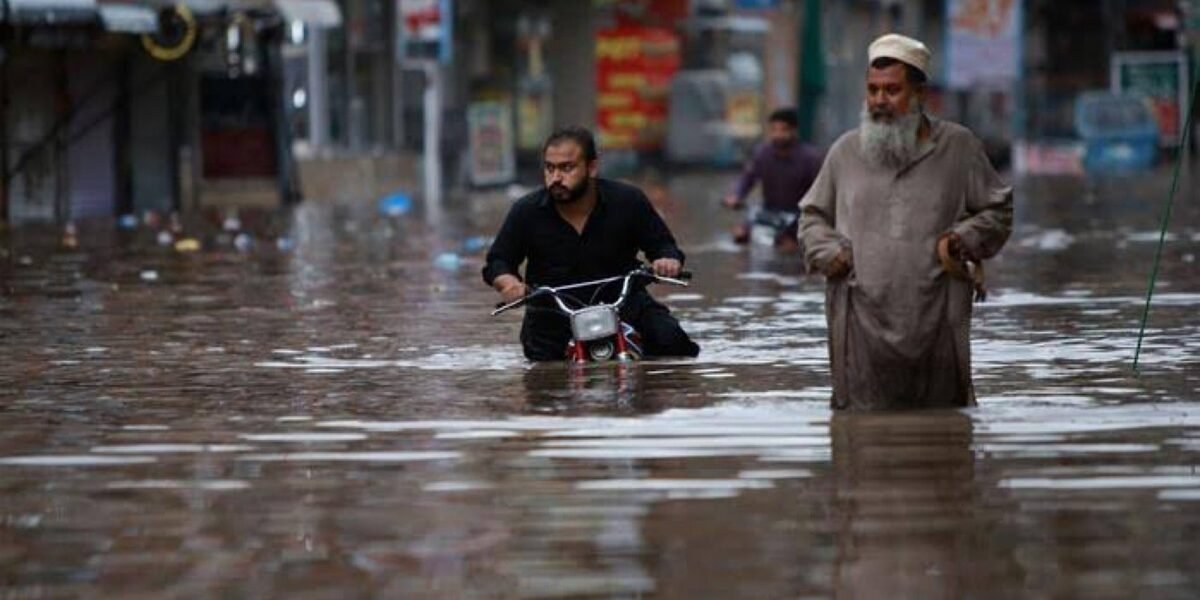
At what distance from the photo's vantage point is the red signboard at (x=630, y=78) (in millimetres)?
61844

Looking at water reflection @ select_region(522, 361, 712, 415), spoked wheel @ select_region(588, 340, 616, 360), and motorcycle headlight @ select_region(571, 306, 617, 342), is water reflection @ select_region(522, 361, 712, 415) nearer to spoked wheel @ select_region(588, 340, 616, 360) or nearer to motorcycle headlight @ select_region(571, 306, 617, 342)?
spoked wheel @ select_region(588, 340, 616, 360)

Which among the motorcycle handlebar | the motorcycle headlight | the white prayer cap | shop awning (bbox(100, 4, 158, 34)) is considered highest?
shop awning (bbox(100, 4, 158, 34))

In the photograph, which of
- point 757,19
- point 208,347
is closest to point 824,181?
point 208,347

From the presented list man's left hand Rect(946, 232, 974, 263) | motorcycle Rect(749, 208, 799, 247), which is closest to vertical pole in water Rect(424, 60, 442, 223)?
motorcycle Rect(749, 208, 799, 247)

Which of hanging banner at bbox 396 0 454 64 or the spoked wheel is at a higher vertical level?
hanging banner at bbox 396 0 454 64

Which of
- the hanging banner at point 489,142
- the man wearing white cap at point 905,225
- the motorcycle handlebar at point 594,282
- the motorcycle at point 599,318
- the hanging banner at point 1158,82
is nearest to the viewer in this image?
the man wearing white cap at point 905,225

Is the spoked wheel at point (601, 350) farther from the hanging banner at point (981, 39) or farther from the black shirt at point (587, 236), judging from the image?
the hanging banner at point (981, 39)

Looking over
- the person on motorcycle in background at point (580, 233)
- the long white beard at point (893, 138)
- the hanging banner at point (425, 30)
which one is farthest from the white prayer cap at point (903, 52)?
the hanging banner at point (425, 30)

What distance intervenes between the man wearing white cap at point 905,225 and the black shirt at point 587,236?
256 cm

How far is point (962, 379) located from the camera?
11719mm

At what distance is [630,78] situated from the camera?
62.1 meters

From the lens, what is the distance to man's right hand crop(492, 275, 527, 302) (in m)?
13.6

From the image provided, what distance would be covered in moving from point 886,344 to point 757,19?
5993 centimetres

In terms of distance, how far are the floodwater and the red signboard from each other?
41.8m
